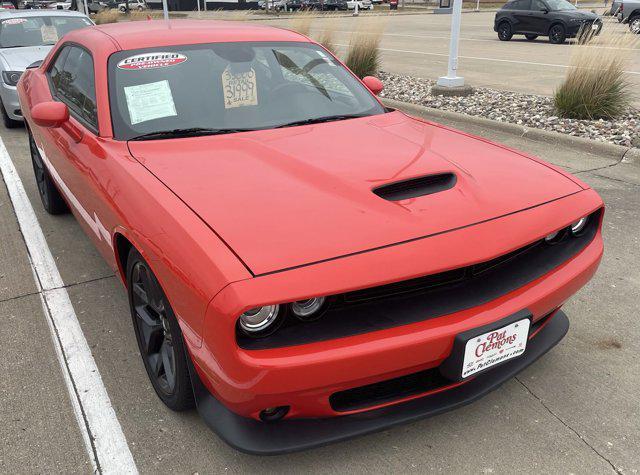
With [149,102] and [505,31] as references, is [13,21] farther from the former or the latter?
[505,31]

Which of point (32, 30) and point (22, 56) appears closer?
point (22, 56)

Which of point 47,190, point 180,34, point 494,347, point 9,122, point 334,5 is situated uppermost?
point 180,34

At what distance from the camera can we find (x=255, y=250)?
74.9 inches

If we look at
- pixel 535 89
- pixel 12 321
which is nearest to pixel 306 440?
pixel 12 321

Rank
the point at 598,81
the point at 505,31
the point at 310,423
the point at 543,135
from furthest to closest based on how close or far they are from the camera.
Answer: the point at 505,31
the point at 598,81
the point at 543,135
the point at 310,423

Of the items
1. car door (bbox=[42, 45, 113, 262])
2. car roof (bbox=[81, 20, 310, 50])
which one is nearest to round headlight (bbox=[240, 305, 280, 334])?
car door (bbox=[42, 45, 113, 262])

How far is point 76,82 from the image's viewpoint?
3.60 m

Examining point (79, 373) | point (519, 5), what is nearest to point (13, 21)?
point (79, 373)

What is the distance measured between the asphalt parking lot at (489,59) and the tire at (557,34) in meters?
0.24

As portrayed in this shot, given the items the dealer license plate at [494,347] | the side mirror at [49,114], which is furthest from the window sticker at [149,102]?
the dealer license plate at [494,347]

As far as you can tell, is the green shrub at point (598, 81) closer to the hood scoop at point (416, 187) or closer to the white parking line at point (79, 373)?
the hood scoop at point (416, 187)

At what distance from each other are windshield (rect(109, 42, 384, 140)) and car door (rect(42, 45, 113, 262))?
0.20 m

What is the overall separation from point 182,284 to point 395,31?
25008 mm

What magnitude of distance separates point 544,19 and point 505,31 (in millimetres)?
1721
